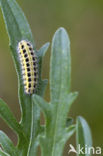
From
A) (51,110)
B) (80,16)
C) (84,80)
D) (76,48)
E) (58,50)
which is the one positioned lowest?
(51,110)

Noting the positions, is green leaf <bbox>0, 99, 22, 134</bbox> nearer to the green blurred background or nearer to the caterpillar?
the caterpillar

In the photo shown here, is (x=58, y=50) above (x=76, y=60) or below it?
below

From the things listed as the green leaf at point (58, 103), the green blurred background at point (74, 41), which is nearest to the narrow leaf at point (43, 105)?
the green leaf at point (58, 103)

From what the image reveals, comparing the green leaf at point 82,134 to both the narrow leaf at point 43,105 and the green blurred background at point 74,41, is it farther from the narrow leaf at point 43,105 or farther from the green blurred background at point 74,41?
the green blurred background at point 74,41

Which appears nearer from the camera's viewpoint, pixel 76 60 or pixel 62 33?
pixel 62 33

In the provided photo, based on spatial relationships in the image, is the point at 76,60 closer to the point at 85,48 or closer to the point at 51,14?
the point at 85,48

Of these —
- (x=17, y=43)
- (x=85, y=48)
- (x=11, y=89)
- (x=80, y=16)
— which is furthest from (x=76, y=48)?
(x=17, y=43)
